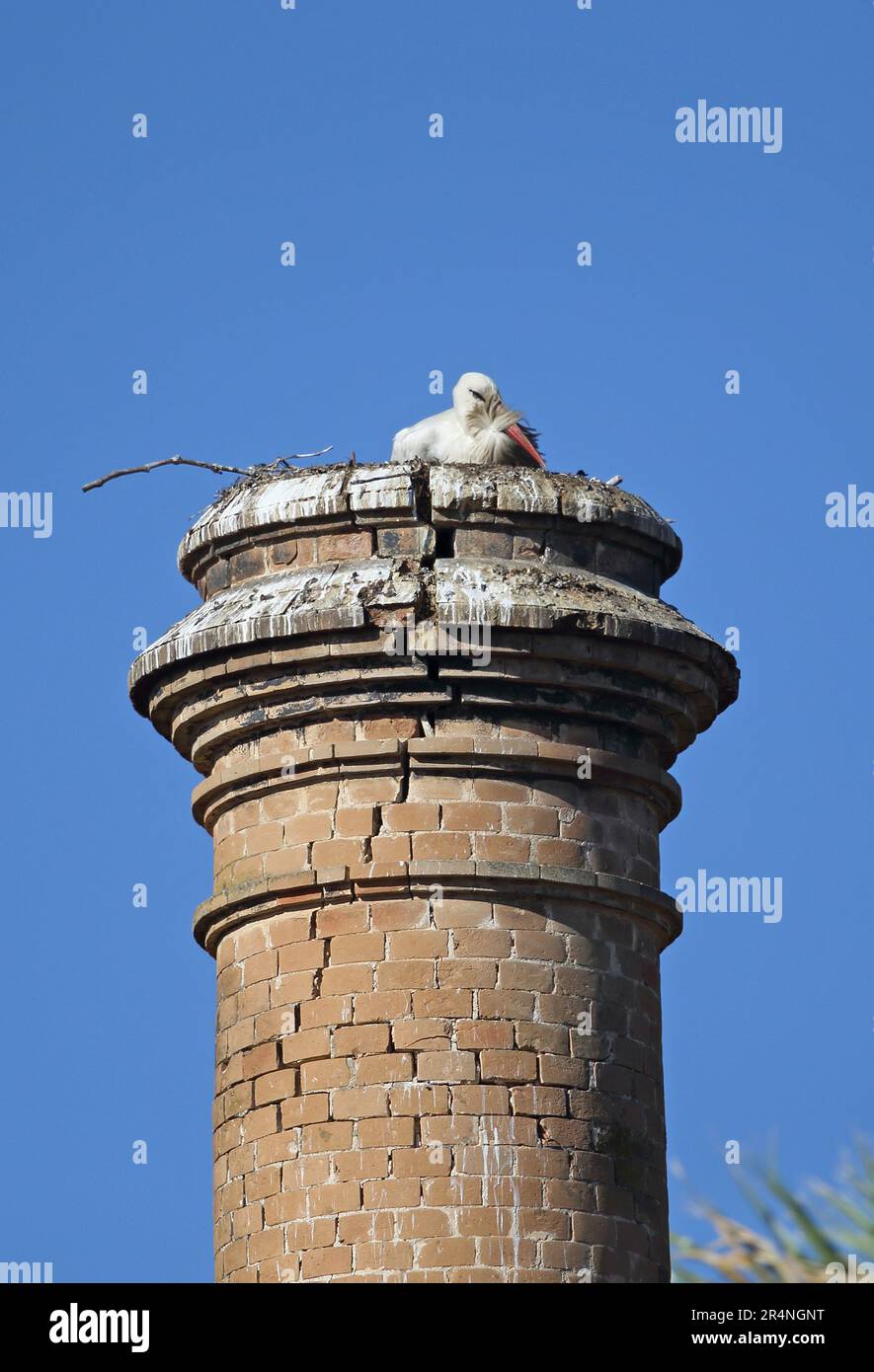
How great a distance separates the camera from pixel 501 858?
1458cm

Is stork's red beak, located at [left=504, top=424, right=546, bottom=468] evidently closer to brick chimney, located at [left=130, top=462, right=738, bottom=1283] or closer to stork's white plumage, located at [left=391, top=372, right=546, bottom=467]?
stork's white plumage, located at [left=391, top=372, right=546, bottom=467]

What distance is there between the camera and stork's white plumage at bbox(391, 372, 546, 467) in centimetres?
1599

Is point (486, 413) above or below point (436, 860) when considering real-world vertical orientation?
above

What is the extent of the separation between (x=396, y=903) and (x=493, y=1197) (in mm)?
1387

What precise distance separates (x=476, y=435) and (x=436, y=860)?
2496 mm

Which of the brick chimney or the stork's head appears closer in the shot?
the brick chimney

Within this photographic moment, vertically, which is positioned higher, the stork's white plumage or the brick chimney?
the stork's white plumage

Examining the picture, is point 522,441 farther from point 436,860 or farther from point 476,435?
point 436,860

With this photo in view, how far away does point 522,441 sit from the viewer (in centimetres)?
1605

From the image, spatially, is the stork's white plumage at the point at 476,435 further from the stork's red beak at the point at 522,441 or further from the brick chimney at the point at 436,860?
the brick chimney at the point at 436,860

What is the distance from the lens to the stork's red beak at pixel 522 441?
16.0m

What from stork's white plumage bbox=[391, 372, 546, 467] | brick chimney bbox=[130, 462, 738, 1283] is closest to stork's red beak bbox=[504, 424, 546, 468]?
stork's white plumage bbox=[391, 372, 546, 467]

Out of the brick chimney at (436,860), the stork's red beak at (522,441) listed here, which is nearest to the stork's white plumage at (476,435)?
the stork's red beak at (522,441)

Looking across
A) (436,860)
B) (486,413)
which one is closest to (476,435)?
(486,413)
